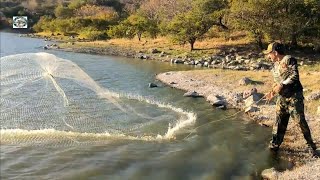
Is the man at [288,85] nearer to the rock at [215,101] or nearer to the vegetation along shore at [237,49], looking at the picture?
the vegetation along shore at [237,49]

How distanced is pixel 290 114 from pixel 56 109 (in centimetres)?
840

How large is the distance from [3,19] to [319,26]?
102600mm

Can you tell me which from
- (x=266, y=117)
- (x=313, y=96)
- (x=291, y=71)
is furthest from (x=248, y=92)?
(x=291, y=71)

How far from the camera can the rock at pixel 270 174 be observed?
10408mm

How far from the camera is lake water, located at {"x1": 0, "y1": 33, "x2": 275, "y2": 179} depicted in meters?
10.6

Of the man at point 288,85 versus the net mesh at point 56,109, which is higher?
the man at point 288,85

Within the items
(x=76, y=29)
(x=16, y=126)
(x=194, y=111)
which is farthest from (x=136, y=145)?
(x=76, y=29)

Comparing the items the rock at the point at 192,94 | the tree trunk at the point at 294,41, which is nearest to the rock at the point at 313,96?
the rock at the point at 192,94

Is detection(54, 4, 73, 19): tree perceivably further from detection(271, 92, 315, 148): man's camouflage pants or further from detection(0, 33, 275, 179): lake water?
detection(271, 92, 315, 148): man's camouflage pants

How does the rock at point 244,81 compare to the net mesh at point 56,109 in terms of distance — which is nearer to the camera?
the net mesh at point 56,109

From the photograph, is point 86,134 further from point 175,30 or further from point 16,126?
point 175,30

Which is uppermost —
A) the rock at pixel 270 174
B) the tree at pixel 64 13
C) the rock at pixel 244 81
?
the tree at pixel 64 13

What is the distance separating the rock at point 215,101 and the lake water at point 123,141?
1.62 ft

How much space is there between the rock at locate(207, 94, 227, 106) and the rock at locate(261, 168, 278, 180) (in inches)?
349
